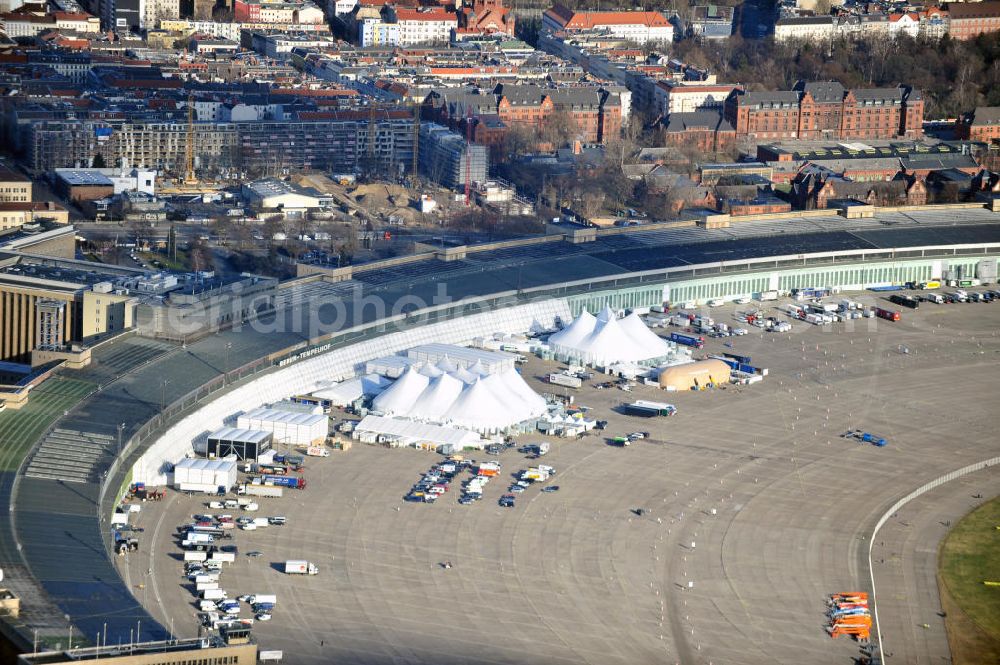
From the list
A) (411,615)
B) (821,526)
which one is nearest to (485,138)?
(821,526)

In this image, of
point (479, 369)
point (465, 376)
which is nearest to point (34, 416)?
point (465, 376)

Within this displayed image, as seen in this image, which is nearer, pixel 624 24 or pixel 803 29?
pixel 803 29

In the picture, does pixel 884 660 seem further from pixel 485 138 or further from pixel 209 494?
pixel 485 138

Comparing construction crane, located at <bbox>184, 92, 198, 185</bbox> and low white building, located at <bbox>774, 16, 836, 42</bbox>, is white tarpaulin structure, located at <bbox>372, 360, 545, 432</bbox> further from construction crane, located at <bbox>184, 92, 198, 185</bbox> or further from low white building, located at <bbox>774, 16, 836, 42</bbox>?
low white building, located at <bbox>774, 16, 836, 42</bbox>

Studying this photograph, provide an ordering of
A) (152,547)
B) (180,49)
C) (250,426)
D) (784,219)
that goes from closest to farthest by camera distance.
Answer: (152,547)
(250,426)
(784,219)
(180,49)

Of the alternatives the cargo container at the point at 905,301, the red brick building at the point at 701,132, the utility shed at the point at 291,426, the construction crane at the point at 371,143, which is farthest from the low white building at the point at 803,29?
the utility shed at the point at 291,426

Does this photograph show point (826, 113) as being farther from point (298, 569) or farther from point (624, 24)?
point (298, 569)
